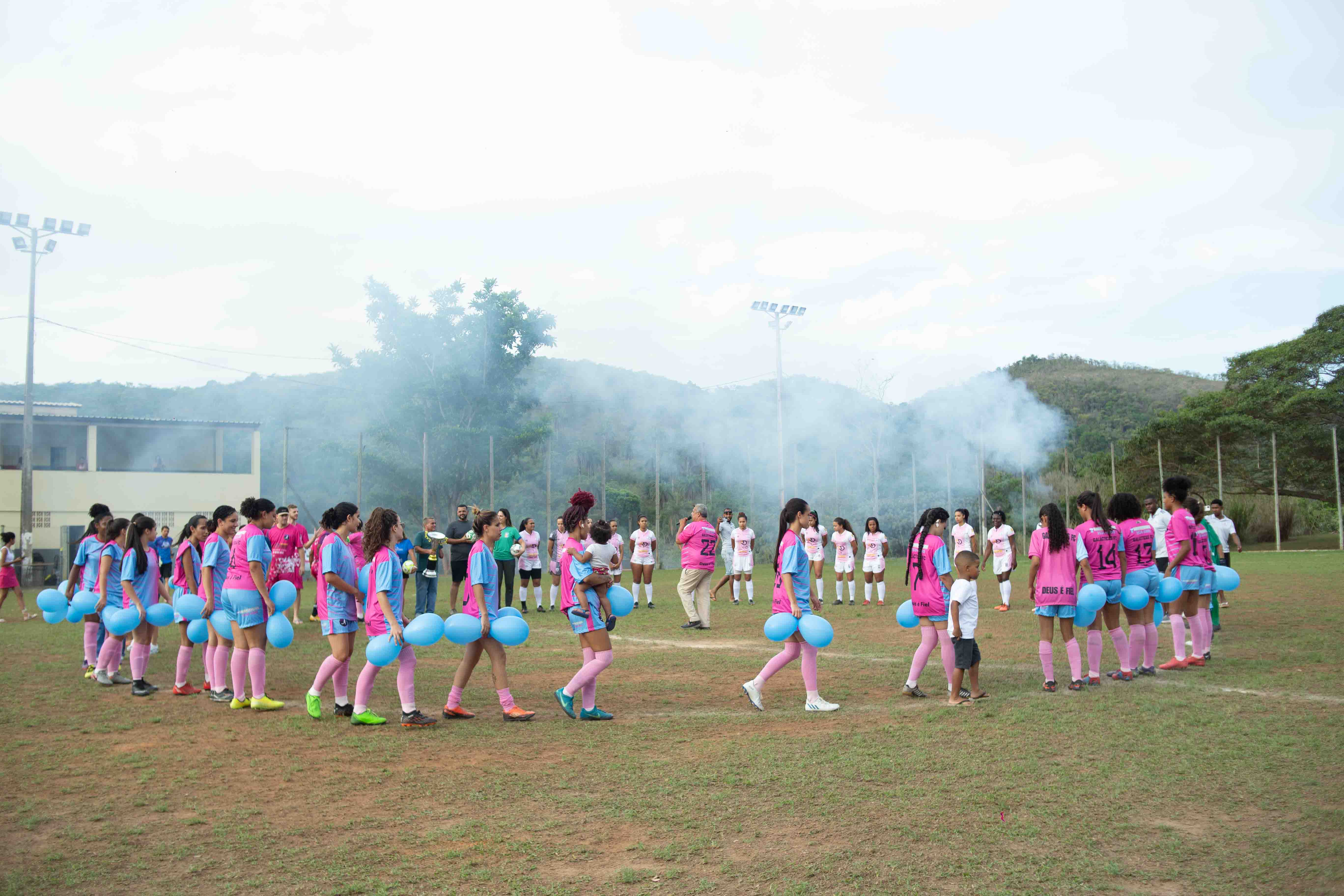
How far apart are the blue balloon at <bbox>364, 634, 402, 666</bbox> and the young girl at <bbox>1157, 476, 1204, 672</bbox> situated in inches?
280

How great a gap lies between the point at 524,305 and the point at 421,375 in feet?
15.8

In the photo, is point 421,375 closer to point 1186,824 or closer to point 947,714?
point 947,714

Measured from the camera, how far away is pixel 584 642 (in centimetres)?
743

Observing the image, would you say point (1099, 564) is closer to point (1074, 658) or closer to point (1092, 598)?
point (1092, 598)

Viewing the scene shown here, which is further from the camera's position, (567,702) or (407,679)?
(567,702)

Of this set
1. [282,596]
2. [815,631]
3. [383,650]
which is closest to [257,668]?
[282,596]

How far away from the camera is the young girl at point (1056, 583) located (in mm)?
7977

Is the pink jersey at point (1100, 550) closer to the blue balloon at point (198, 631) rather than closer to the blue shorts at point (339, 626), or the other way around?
the blue shorts at point (339, 626)

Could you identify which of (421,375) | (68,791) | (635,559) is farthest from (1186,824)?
(421,375)

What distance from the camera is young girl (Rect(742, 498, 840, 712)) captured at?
7430mm

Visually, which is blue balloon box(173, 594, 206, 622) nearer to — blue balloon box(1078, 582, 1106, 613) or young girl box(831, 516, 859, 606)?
blue balloon box(1078, 582, 1106, 613)

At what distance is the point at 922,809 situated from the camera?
4906 millimetres

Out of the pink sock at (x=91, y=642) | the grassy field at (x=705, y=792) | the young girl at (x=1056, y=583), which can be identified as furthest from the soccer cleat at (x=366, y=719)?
the young girl at (x=1056, y=583)

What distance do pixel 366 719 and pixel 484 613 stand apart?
49.5 inches
